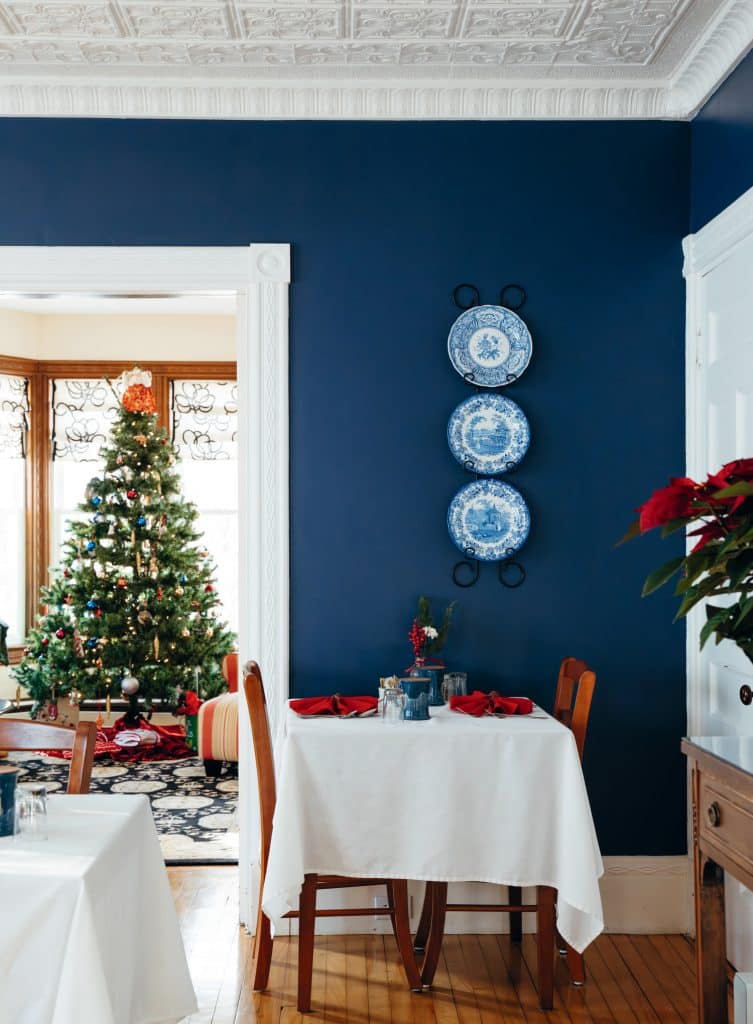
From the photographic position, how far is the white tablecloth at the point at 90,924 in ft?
6.33

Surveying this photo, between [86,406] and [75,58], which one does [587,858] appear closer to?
[75,58]

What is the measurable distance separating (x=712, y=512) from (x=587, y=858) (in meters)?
1.64

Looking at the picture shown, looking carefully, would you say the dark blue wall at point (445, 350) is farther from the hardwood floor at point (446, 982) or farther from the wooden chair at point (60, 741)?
the wooden chair at point (60, 741)

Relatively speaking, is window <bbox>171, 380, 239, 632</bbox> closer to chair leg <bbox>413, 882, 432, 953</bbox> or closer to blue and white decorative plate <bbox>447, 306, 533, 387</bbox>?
blue and white decorative plate <bbox>447, 306, 533, 387</bbox>

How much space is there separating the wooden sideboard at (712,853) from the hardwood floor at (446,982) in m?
0.78

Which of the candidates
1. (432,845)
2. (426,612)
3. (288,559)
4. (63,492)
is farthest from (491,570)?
(63,492)

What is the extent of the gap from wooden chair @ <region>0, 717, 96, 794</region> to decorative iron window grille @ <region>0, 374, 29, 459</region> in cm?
559

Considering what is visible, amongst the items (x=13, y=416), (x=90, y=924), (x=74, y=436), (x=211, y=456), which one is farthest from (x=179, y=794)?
(x=90, y=924)

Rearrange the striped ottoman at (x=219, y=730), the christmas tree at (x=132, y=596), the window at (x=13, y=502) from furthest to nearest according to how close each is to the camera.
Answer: the window at (x=13, y=502)
the christmas tree at (x=132, y=596)
the striped ottoman at (x=219, y=730)

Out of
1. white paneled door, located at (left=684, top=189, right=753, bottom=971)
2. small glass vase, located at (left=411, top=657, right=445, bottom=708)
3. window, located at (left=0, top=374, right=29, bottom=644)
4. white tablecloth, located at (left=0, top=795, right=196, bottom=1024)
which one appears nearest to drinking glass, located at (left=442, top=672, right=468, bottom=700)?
small glass vase, located at (left=411, top=657, right=445, bottom=708)

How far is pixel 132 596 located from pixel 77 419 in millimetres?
1910

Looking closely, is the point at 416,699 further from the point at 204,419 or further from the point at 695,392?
the point at 204,419

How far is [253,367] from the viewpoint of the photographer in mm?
3941

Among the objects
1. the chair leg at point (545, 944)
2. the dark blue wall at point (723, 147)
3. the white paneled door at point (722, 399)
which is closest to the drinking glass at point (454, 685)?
the chair leg at point (545, 944)
